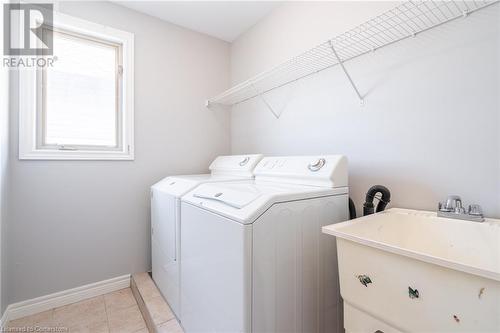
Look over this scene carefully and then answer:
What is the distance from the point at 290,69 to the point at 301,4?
1.80 ft

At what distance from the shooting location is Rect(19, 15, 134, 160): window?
1.76m

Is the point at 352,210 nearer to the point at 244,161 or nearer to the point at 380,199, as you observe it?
the point at 380,199

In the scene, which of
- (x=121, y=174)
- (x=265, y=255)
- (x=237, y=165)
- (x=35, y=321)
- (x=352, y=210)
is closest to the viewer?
(x=265, y=255)

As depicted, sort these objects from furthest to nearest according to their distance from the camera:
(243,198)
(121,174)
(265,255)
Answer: (121,174) < (243,198) < (265,255)

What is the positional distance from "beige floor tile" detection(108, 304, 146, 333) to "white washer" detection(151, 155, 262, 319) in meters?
0.23

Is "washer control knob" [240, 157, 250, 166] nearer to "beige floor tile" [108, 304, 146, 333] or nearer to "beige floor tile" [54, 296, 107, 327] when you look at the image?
"beige floor tile" [108, 304, 146, 333]

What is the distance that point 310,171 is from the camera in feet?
4.42

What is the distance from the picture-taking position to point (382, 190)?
1266 millimetres

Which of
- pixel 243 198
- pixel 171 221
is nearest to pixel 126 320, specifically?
pixel 171 221

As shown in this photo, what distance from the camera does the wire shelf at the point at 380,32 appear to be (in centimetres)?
108

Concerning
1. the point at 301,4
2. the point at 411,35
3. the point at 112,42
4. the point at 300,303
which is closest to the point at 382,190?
the point at 300,303

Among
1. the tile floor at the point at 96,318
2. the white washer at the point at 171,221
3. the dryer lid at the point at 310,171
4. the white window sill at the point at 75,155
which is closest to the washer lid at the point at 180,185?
the white washer at the point at 171,221

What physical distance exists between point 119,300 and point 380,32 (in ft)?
8.91

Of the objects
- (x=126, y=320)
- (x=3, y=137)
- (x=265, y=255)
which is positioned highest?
(x=3, y=137)
